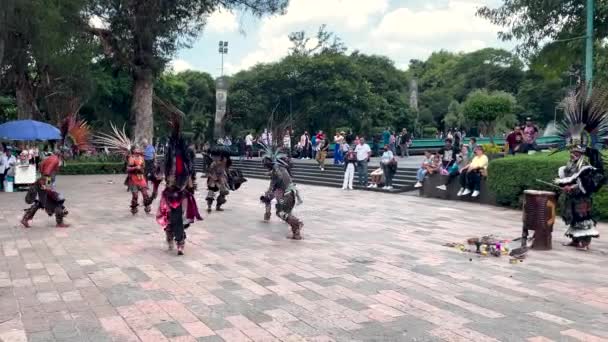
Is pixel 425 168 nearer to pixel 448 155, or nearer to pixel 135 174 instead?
pixel 448 155

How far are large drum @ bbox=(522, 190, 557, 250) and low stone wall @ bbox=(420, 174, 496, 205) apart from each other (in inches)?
235

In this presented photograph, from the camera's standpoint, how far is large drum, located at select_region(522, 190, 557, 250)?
8.77 metres

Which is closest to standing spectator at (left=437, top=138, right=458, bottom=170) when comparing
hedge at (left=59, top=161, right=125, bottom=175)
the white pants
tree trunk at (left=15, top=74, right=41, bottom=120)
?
the white pants

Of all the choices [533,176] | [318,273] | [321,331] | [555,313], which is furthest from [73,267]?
[533,176]

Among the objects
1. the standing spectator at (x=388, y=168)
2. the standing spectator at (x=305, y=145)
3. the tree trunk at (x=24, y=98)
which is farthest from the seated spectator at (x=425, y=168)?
the tree trunk at (x=24, y=98)

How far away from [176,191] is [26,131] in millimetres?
12349

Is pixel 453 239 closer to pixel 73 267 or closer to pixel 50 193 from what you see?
pixel 73 267

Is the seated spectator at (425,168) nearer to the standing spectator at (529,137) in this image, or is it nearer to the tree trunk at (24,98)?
the standing spectator at (529,137)

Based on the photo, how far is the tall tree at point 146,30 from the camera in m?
23.7

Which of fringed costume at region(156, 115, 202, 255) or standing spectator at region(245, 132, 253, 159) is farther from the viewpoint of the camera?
standing spectator at region(245, 132, 253, 159)

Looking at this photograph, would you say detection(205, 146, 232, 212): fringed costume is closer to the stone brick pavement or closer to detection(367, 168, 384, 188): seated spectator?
the stone brick pavement

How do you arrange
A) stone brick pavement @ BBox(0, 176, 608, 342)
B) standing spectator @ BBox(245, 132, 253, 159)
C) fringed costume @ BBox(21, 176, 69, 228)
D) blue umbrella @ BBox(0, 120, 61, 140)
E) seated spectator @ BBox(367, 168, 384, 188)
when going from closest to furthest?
stone brick pavement @ BBox(0, 176, 608, 342) < fringed costume @ BBox(21, 176, 69, 228) < blue umbrella @ BBox(0, 120, 61, 140) < seated spectator @ BBox(367, 168, 384, 188) < standing spectator @ BBox(245, 132, 253, 159)

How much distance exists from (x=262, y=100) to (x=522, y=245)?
3121 cm

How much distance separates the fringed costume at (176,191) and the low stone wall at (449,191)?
9.01 meters
